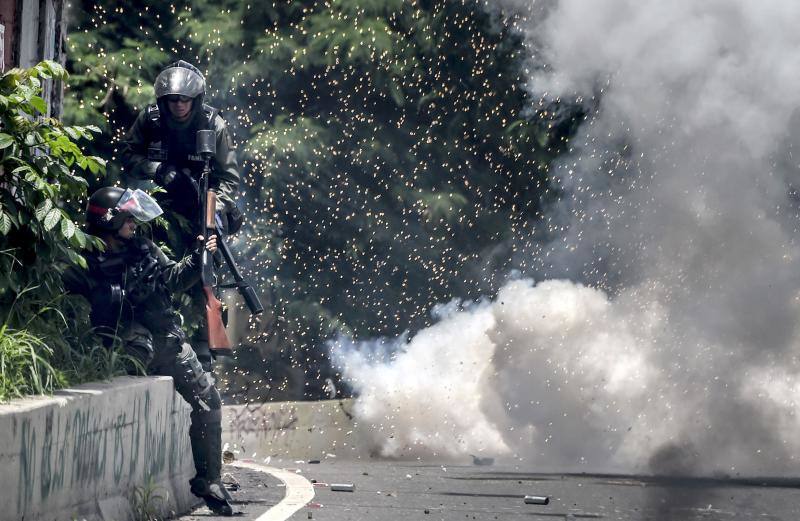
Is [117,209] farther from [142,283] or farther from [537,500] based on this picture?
[537,500]

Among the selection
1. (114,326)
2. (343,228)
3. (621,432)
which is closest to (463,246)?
(343,228)

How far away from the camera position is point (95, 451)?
7797 millimetres

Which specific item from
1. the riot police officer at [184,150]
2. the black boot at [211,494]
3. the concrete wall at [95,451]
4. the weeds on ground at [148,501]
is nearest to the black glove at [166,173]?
the riot police officer at [184,150]

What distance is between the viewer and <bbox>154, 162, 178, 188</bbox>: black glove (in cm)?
1028

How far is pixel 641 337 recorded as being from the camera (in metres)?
18.5

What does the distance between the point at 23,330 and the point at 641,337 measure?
450 inches

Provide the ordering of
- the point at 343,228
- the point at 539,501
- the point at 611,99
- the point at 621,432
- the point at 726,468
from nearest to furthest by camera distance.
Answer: the point at 539,501 → the point at 726,468 → the point at 621,432 → the point at 343,228 → the point at 611,99

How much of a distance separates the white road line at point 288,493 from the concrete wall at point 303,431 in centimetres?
306

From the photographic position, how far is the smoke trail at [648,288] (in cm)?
1659

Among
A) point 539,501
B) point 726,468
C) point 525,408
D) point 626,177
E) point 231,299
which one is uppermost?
point 626,177

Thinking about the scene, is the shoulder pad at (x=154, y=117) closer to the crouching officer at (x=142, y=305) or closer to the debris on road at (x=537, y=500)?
the crouching officer at (x=142, y=305)

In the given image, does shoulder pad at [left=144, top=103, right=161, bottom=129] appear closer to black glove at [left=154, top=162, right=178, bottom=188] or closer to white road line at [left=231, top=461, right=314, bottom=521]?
black glove at [left=154, top=162, right=178, bottom=188]

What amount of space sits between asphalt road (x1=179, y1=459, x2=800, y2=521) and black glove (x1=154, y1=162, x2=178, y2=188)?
1.98m

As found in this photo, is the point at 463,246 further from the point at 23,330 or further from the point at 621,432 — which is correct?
the point at 23,330
